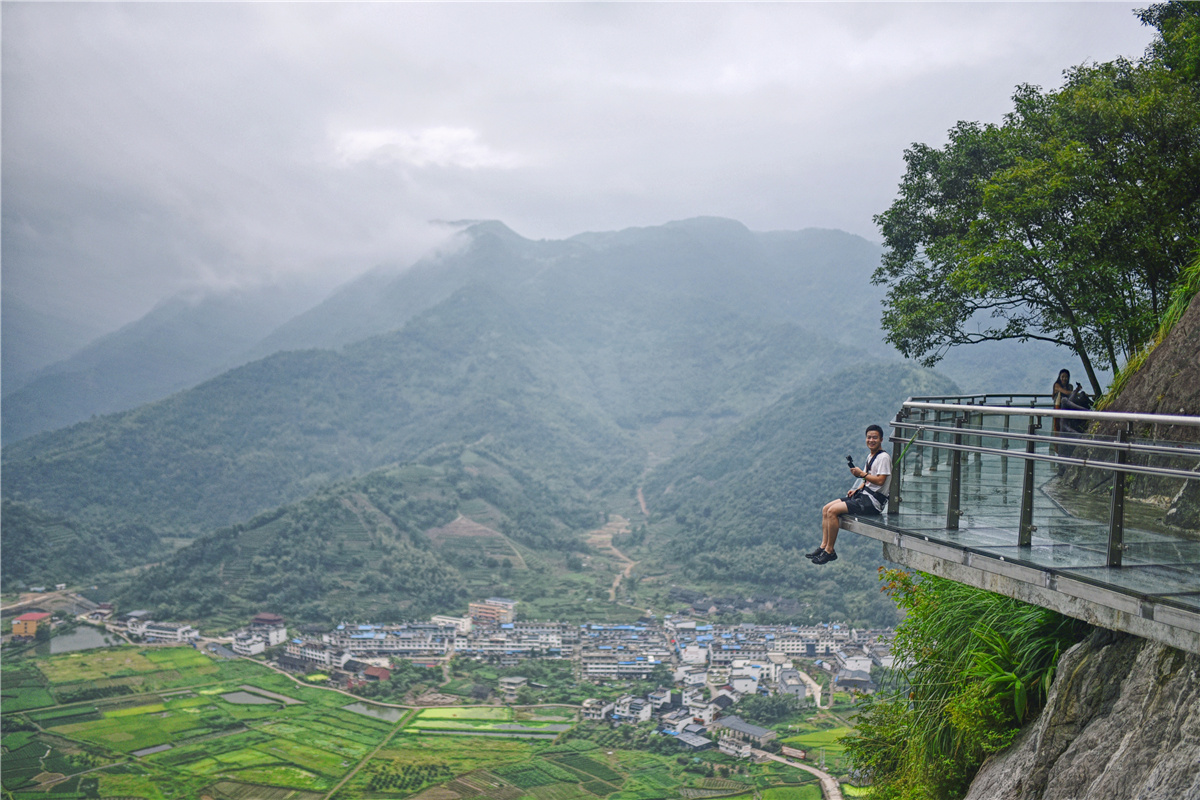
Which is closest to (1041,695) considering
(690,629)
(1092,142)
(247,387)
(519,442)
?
(1092,142)

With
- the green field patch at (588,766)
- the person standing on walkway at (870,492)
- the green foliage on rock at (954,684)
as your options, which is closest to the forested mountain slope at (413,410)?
the green field patch at (588,766)

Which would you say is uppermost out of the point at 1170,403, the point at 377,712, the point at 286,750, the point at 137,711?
the point at 1170,403

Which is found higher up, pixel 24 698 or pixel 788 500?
pixel 788 500

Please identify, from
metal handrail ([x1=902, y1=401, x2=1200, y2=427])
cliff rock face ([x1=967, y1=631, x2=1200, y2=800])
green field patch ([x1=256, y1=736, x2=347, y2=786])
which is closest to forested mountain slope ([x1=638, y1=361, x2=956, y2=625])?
green field patch ([x1=256, y1=736, x2=347, y2=786])

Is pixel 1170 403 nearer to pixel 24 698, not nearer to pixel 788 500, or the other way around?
pixel 24 698

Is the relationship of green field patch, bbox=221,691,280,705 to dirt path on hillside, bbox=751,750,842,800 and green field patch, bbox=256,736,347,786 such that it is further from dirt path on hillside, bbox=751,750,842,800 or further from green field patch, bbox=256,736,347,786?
dirt path on hillside, bbox=751,750,842,800

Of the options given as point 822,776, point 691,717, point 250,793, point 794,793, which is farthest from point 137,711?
point 822,776

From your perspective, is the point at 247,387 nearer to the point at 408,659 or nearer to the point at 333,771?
the point at 408,659
